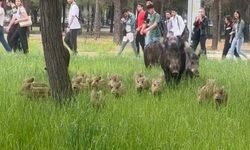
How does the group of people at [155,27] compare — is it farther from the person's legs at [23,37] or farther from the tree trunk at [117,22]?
the tree trunk at [117,22]

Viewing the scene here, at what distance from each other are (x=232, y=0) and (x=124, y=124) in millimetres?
47965

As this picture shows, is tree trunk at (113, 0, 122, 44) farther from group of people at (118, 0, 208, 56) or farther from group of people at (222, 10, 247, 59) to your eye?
group of people at (118, 0, 208, 56)

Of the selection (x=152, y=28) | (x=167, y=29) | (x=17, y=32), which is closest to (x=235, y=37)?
(x=167, y=29)

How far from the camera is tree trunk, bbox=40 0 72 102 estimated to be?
6643 millimetres

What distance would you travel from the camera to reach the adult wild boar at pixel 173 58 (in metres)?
9.07

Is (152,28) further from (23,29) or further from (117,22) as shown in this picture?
(117,22)

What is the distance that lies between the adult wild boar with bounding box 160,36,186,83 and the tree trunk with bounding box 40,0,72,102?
108 inches

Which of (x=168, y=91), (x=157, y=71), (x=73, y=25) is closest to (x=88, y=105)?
(x=168, y=91)

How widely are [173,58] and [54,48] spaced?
9.60ft

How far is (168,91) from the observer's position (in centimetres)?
848

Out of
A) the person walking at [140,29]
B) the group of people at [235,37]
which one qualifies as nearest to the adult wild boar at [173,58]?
the person walking at [140,29]

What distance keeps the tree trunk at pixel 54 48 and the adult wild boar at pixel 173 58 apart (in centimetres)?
274

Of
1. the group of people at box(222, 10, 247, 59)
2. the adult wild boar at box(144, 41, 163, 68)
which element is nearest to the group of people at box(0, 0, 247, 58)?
the group of people at box(222, 10, 247, 59)

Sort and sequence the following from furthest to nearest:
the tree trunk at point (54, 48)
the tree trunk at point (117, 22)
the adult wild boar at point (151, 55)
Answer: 1. the tree trunk at point (117, 22)
2. the adult wild boar at point (151, 55)
3. the tree trunk at point (54, 48)
